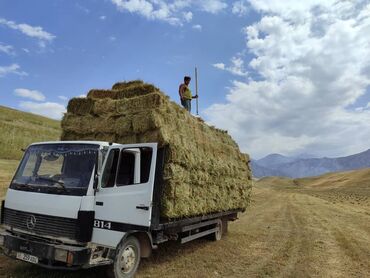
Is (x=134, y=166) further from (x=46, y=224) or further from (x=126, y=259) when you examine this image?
(x=46, y=224)

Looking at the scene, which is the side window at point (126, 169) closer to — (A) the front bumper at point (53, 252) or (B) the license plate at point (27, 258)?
(A) the front bumper at point (53, 252)

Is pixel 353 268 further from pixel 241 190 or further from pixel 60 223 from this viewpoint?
pixel 60 223

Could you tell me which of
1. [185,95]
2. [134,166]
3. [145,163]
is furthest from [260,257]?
[185,95]

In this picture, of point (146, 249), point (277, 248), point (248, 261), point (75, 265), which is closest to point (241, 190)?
point (277, 248)

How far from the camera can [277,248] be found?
38.2 feet

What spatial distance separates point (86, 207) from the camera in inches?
268

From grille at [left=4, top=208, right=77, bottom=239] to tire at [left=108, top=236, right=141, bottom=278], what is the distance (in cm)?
92

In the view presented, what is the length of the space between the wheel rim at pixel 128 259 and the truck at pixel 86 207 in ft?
0.06

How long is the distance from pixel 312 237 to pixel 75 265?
993 cm

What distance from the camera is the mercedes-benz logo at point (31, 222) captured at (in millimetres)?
6902

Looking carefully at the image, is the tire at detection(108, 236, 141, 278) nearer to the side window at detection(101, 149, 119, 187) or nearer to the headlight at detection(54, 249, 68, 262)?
the headlight at detection(54, 249, 68, 262)

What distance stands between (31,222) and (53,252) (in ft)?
2.85

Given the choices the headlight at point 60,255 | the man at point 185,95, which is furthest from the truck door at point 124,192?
the man at point 185,95

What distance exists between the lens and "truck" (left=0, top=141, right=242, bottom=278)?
663 centimetres
